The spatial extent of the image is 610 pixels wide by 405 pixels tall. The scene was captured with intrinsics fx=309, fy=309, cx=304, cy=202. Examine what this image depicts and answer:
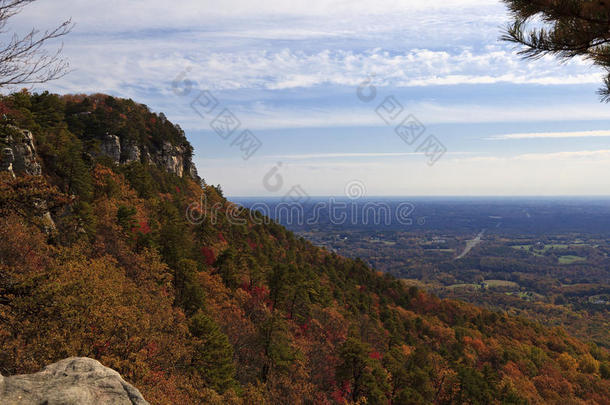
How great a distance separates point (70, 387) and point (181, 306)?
92.1ft

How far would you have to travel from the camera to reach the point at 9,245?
22.6 meters

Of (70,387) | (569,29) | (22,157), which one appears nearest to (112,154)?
(22,157)

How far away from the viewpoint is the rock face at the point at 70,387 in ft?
26.9

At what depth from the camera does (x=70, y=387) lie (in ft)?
28.8

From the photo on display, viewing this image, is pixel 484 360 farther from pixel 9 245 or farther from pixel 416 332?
pixel 9 245

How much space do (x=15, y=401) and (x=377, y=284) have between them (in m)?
97.5

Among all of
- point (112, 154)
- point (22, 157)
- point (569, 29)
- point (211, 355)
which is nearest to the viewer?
point (569, 29)

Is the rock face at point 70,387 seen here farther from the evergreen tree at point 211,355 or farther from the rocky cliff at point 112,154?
the evergreen tree at point 211,355

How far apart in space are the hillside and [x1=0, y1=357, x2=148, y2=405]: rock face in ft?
11.5

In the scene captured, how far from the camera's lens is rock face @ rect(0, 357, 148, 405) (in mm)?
8211

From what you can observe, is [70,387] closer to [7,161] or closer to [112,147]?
[7,161]

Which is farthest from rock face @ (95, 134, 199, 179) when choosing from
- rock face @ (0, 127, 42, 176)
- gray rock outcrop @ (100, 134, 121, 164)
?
rock face @ (0, 127, 42, 176)

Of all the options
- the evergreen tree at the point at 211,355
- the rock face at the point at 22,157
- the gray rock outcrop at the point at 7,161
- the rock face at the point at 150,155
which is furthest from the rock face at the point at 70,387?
the rock face at the point at 150,155

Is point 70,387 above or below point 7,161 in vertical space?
below
